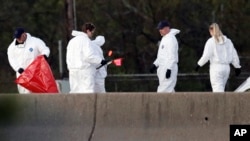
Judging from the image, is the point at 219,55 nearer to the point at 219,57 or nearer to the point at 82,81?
the point at 219,57

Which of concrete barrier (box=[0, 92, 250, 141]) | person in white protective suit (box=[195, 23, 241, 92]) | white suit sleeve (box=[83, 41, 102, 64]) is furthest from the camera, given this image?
person in white protective suit (box=[195, 23, 241, 92])

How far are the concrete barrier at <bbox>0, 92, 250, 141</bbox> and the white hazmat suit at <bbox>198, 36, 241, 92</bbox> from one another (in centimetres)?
438

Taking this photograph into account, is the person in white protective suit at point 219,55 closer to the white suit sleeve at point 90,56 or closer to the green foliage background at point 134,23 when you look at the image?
the white suit sleeve at point 90,56

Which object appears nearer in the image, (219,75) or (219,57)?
(219,57)

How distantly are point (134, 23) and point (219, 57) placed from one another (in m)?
14.1

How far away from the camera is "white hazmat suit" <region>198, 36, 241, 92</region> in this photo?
14.7 m

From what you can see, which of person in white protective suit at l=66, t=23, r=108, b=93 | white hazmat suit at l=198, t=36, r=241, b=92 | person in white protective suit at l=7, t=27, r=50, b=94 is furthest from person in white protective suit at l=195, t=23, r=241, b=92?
person in white protective suit at l=7, t=27, r=50, b=94

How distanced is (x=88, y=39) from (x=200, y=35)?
14528 millimetres

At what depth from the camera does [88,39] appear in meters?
13.7

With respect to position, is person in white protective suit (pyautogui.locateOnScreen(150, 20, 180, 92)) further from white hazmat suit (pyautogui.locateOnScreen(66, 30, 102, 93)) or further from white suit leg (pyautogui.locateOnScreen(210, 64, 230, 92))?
white hazmat suit (pyautogui.locateOnScreen(66, 30, 102, 93))

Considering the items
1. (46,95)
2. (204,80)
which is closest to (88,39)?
(46,95)

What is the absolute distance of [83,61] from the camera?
13672mm

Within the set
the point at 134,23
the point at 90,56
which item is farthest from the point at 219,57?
the point at 134,23

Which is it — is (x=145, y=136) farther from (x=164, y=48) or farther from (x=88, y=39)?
(x=164, y=48)
